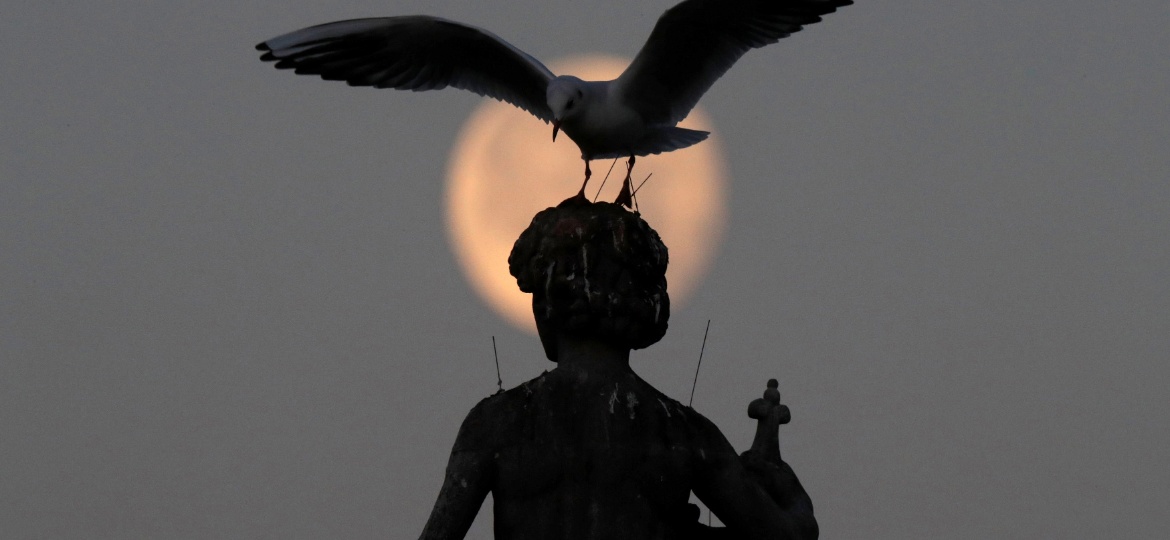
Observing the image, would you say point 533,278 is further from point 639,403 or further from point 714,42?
point 714,42

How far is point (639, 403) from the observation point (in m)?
8.98

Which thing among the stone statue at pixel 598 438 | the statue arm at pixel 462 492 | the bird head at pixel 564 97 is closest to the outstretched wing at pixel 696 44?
the bird head at pixel 564 97

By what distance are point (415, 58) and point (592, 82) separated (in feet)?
6.18

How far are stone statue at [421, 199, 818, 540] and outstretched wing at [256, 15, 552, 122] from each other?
2.16m

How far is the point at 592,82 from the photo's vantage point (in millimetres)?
13461

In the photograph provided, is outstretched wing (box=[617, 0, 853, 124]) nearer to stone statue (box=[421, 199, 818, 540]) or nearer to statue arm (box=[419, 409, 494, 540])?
stone statue (box=[421, 199, 818, 540])

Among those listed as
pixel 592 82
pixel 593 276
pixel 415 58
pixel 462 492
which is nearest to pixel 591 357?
pixel 593 276

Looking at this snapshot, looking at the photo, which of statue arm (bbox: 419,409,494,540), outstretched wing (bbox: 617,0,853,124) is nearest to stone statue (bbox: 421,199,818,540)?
statue arm (bbox: 419,409,494,540)

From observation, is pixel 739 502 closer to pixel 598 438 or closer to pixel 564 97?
pixel 598 438

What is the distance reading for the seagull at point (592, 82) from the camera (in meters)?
11.1

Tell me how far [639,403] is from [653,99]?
541cm

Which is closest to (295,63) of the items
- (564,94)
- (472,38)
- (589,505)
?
(472,38)

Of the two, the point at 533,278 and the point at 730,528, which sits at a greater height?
the point at 533,278

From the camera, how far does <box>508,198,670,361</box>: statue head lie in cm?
902
